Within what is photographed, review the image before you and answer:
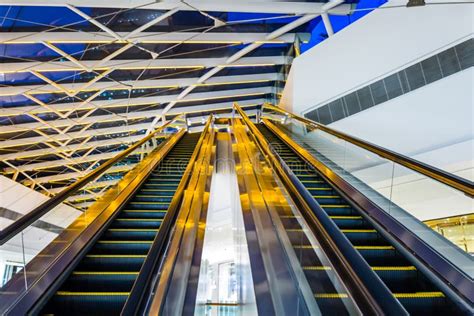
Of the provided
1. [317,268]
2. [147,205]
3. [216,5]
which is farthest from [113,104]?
[317,268]

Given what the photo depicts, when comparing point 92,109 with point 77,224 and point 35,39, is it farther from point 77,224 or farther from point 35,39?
point 77,224

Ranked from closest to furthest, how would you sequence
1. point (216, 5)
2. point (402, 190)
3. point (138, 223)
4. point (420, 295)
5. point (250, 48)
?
1. point (420, 295)
2. point (402, 190)
3. point (138, 223)
4. point (216, 5)
5. point (250, 48)

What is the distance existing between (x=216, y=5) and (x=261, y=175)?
6516 millimetres

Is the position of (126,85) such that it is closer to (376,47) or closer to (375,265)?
(376,47)

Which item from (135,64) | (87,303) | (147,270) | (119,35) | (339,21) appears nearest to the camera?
(147,270)

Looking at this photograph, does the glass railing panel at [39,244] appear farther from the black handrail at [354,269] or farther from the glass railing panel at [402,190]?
the glass railing panel at [402,190]

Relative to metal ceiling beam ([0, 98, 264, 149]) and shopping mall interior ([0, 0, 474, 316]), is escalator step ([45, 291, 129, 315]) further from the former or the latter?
metal ceiling beam ([0, 98, 264, 149])

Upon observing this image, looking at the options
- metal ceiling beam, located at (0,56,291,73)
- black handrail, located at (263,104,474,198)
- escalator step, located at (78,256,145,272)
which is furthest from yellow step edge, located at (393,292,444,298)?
metal ceiling beam, located at (0,56,291,73)

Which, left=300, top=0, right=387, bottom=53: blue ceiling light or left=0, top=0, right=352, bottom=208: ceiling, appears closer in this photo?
left=300, top=0, right=387, bottom=53: blue ceiling light

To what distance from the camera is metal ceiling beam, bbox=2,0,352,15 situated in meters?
9.47

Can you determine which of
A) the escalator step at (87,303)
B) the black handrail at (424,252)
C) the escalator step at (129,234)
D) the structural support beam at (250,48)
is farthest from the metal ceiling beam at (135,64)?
the escalator step at (87,303)

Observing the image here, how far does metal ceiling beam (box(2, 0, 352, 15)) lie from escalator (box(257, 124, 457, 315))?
23.6 feet

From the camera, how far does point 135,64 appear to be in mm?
15320

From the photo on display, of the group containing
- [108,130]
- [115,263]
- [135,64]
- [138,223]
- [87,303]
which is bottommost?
[87,303]
